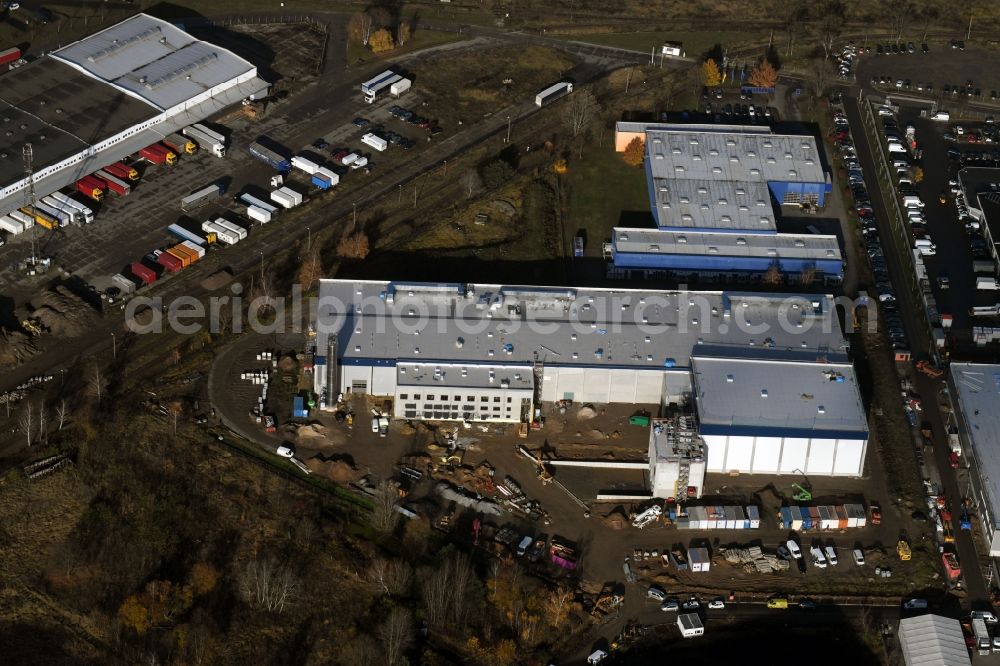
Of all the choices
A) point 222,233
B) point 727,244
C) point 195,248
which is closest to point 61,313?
point 195,248

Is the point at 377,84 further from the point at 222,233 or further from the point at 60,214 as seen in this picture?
the point at 60,214

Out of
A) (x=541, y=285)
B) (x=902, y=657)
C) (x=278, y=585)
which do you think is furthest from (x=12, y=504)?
(x=902, y=657)

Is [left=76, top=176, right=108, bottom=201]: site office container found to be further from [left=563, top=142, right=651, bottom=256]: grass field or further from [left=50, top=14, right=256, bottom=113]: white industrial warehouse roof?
[left=563, top=142, right=651, bottom=256]: grass field

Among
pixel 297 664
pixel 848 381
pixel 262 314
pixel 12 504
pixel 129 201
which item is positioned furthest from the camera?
pixel 129 201

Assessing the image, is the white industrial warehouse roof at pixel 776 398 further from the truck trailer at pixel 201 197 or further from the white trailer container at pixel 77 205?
the white trailer container at pixel 77 205

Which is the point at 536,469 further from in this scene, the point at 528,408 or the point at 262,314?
the point at 262,314

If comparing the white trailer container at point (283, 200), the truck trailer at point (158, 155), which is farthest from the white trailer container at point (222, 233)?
the truck trailer at point (158, 155)
